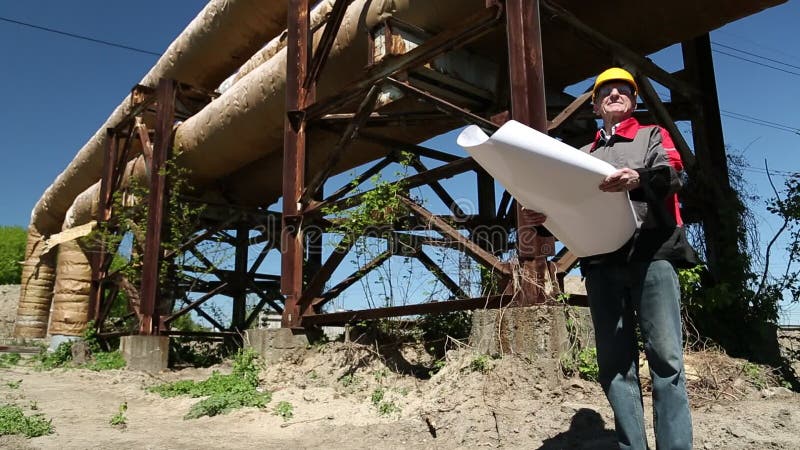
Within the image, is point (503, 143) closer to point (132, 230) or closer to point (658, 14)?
point (658, 14)

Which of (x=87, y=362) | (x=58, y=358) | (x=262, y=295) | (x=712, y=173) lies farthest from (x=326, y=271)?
(x=58, y=358)

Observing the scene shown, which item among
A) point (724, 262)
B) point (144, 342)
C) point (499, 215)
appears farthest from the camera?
point (144, 342)

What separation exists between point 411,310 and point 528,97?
217cm

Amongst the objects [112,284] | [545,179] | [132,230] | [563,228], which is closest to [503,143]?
[545,179]

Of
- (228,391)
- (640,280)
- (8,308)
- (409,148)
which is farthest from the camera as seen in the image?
(8,308)

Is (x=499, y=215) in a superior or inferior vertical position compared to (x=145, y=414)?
superior

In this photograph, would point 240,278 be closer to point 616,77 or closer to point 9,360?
point 9,360

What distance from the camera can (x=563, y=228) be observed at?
236cm

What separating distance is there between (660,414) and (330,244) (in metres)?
4.37

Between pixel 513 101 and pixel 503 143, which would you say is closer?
pixel 503 143

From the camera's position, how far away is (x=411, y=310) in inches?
215

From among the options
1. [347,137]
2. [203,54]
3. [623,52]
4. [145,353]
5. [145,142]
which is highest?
[203,54]

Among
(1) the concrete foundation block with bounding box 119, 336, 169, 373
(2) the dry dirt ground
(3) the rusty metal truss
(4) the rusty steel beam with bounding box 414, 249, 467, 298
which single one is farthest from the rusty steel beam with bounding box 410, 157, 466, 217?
(1) the concrete foundation block with bounding box 119, 336, 169, 373

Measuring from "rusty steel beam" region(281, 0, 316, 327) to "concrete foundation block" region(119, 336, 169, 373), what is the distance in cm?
342
